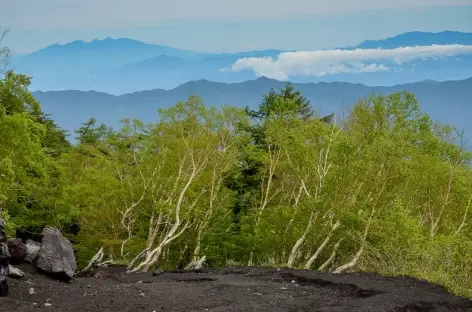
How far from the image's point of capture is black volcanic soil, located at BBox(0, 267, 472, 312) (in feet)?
42.2

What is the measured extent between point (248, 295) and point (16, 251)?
778cm

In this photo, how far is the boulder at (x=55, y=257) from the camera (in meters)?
16.9

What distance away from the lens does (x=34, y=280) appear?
49.0 feet

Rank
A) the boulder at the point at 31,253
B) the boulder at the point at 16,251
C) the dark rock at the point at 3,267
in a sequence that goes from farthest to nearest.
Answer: the boulder at the point at 31,253 → the boulder at the point at 16,251 → the dark rock at the point at 3,267

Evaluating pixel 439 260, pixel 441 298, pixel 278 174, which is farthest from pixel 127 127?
pixel 441 298

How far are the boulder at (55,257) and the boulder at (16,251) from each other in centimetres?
55

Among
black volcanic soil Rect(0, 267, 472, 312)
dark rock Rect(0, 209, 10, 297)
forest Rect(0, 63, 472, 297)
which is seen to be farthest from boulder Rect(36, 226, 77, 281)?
forest Rect(0, 63, 472, 297)

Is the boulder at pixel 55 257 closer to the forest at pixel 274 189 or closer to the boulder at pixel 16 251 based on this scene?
the boulder at pixel 16 251

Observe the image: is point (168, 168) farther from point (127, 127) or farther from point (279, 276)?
point (279, 276)

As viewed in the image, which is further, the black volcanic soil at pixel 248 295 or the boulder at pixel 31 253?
the boulder at pixel 31 253

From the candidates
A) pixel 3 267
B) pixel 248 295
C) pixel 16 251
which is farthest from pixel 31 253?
pixel 248 295

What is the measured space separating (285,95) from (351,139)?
2296 cm

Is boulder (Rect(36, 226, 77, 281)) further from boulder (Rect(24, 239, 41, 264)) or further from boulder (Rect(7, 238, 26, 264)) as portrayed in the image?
boulder (Rect(7, 238, 26, 264))

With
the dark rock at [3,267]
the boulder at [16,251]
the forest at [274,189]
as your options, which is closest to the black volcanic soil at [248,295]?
the dark rock at [3,267]
